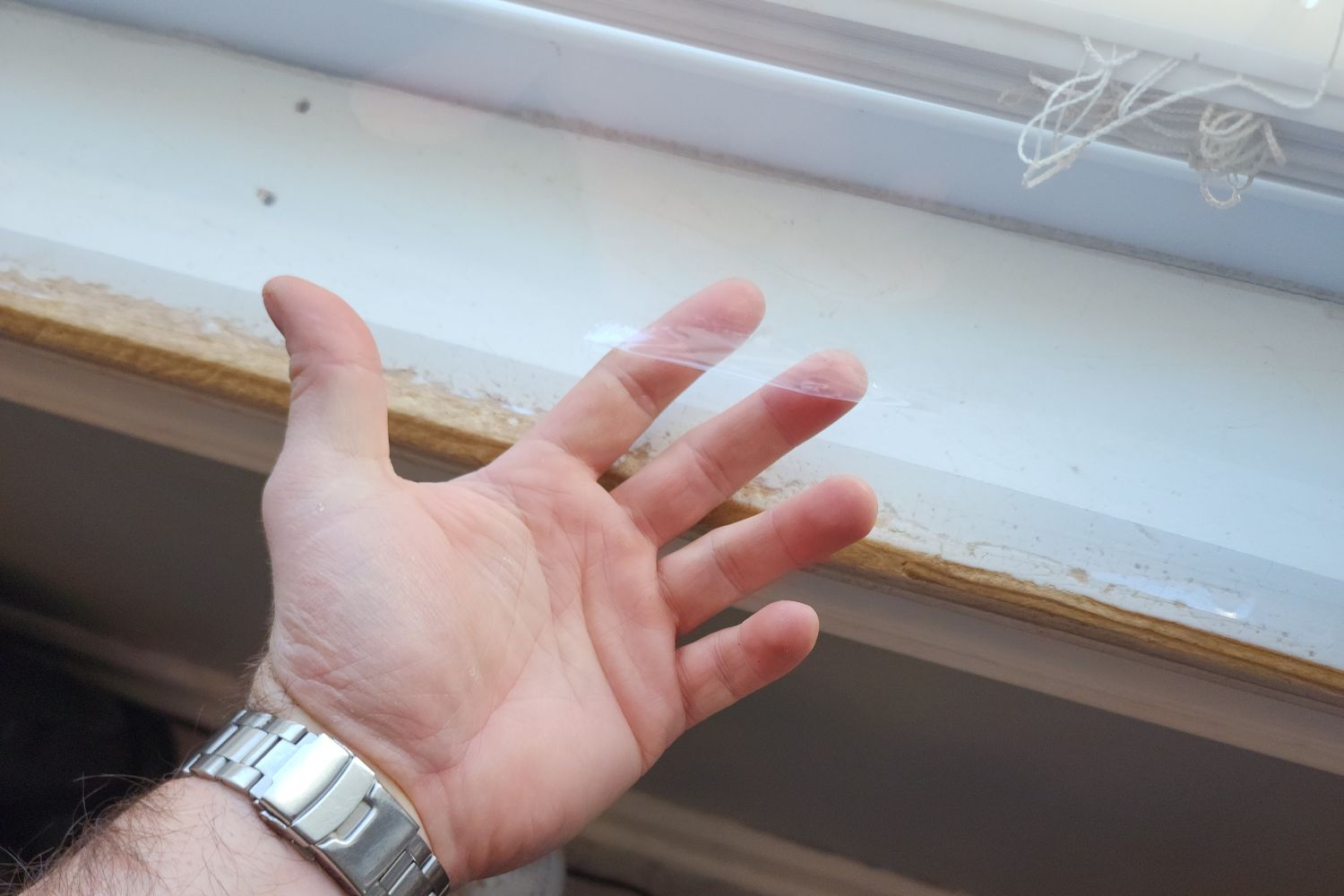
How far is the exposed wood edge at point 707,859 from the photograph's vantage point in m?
0.91

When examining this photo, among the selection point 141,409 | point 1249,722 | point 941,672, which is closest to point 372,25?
point 141,409

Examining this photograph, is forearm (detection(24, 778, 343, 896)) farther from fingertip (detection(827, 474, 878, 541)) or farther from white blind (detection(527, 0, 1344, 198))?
white blind (detection(527, 0, 1344, 198))

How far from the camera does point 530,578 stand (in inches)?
21.9

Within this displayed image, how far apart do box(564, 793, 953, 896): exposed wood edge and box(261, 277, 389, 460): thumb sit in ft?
1.98

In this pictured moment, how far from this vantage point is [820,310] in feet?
1.73

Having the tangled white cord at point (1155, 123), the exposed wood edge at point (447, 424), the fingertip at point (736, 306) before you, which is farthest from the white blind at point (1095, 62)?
the exposed wood edge at point (447, 424)

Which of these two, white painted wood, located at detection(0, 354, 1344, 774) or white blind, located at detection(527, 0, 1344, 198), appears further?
white painted wood, located at detection(0, 354, 1344, 774)

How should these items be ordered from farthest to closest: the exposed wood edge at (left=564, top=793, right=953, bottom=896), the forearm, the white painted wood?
the exposed wood edge at (left=564, top=793, right=953, bottom=896) → the white painted wood → the forearm

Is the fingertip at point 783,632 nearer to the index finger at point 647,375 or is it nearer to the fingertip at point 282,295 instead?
the index finger at point 647,375

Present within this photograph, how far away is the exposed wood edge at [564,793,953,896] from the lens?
0.91 metres

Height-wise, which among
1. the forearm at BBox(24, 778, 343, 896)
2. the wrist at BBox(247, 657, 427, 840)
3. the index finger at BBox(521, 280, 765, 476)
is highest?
the index finger at BBox(521, 280, 765, 476)

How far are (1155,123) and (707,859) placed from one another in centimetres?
80

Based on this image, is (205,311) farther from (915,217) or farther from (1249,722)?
(1249,722)

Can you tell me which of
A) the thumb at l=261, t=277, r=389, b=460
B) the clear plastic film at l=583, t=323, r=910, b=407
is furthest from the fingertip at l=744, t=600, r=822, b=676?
the thumb at l=261, t=277, r=389, b=460
